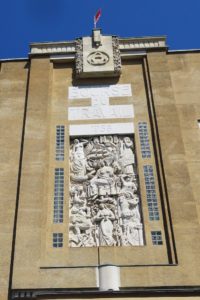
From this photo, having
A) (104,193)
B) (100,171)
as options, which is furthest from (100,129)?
(104,193)

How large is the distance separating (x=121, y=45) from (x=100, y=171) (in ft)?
23.4

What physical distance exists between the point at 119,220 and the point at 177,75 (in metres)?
7.90

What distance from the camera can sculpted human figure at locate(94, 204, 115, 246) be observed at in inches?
573

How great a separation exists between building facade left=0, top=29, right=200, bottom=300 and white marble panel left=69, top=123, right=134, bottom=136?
0.04 metres

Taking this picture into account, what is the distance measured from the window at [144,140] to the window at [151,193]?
0.64 meters

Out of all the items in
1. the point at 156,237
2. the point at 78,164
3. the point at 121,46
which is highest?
the point at 121,46

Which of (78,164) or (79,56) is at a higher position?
(79,56)

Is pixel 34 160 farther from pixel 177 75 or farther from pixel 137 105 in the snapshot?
pixel 177 75

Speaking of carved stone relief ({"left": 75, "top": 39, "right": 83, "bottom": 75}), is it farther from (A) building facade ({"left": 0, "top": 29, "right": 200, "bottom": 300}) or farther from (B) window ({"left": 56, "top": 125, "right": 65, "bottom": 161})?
(B) window ({"left": 56, "top": 125, "right": 65, "bottom": 161})

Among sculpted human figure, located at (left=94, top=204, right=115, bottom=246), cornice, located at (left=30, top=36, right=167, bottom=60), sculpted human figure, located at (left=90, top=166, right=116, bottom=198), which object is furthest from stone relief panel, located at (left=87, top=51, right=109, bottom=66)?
sculpted human figure, located at (left=94, top=204, right=115, bottom=246)

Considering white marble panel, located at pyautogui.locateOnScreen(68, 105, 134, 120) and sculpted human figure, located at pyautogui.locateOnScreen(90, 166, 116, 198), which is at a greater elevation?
white marble panel, located at pyautogui.locateOnScreen(68, 105, 134, 120)

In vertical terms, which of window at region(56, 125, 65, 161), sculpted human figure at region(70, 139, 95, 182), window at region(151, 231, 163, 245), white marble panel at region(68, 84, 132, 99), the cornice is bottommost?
window at region(151, 231, 163, 245)

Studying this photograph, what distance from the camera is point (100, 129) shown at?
17578 mm

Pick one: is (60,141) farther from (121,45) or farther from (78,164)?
(121,45)
